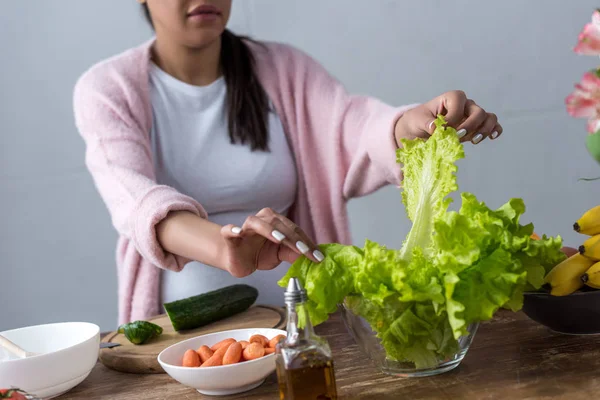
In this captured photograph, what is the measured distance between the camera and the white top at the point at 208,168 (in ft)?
6.42

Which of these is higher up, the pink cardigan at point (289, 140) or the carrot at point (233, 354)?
the pink cardigan at point (289, 140)

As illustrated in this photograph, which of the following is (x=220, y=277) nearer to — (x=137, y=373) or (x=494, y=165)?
(x=137, y=373)

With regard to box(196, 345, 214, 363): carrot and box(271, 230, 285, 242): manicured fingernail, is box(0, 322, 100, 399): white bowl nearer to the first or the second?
box(196, 345, 214, 363): carrot

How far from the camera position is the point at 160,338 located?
1491mm

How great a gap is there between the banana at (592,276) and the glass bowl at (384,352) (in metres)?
0.23

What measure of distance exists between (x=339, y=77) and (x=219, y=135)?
3.33ft

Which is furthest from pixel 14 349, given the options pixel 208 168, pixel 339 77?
pixel 339 77

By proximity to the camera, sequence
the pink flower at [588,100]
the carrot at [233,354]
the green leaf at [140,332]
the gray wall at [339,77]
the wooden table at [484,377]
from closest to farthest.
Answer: the pink flower at [588,100] < the wooden table at [484,377] < the carrot at [233,354] < the green leaf at [140,332] < the gray wall at [339,77]

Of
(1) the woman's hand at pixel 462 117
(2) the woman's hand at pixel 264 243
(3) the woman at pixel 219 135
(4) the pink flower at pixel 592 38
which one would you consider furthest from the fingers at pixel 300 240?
(3) the woman at pixel 219 135

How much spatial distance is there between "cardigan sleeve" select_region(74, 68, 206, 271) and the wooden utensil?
0.36 metres

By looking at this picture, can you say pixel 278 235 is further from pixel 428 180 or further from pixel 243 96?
pixel 243 96

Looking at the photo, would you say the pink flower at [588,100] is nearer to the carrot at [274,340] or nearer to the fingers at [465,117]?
the fingers at [465,117]

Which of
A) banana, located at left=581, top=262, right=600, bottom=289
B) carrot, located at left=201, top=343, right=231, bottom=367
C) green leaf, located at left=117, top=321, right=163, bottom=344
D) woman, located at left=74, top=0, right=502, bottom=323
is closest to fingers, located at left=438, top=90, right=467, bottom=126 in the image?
woman, located at left=74, top=0, right=502, bottom=323

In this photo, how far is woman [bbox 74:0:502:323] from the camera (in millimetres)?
1850
